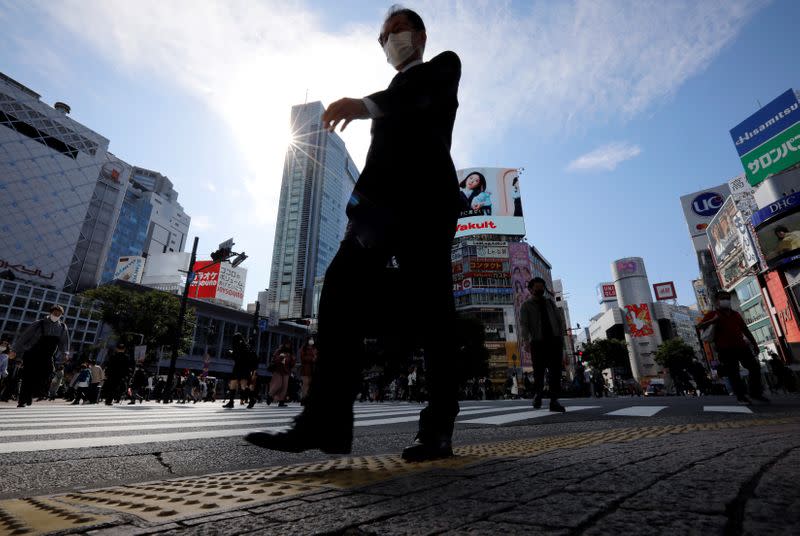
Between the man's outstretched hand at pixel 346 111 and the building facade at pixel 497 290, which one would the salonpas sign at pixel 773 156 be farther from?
the man's outstretched hand at pixel 346 111

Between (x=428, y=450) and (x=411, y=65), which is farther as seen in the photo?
(x=411, y=65)

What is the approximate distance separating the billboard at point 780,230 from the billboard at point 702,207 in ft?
92.2

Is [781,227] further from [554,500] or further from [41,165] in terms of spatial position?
[41,165]

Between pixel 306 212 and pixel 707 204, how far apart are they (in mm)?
74150

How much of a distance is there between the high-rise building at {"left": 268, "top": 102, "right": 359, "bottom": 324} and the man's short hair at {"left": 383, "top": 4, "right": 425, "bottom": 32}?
81039 millimetres

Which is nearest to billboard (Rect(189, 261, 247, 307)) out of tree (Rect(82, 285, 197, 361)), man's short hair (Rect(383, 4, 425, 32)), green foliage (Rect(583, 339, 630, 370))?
tree (Rect(82, 285, 197, 361))

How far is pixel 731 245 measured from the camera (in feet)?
144

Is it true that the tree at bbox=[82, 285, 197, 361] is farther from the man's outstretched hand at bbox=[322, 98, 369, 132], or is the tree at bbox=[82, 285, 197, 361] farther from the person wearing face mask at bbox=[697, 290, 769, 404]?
the man's outstretched hand at bbox=[322, 98, 369, 132]

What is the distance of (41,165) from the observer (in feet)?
189

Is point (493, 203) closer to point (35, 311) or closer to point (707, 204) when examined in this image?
point (707, 204)

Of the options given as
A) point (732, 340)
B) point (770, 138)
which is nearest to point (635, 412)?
point (732, 340)

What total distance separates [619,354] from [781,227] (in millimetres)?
37162

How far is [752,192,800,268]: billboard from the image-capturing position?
3203cm

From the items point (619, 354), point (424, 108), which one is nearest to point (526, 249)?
point (619, 354)
